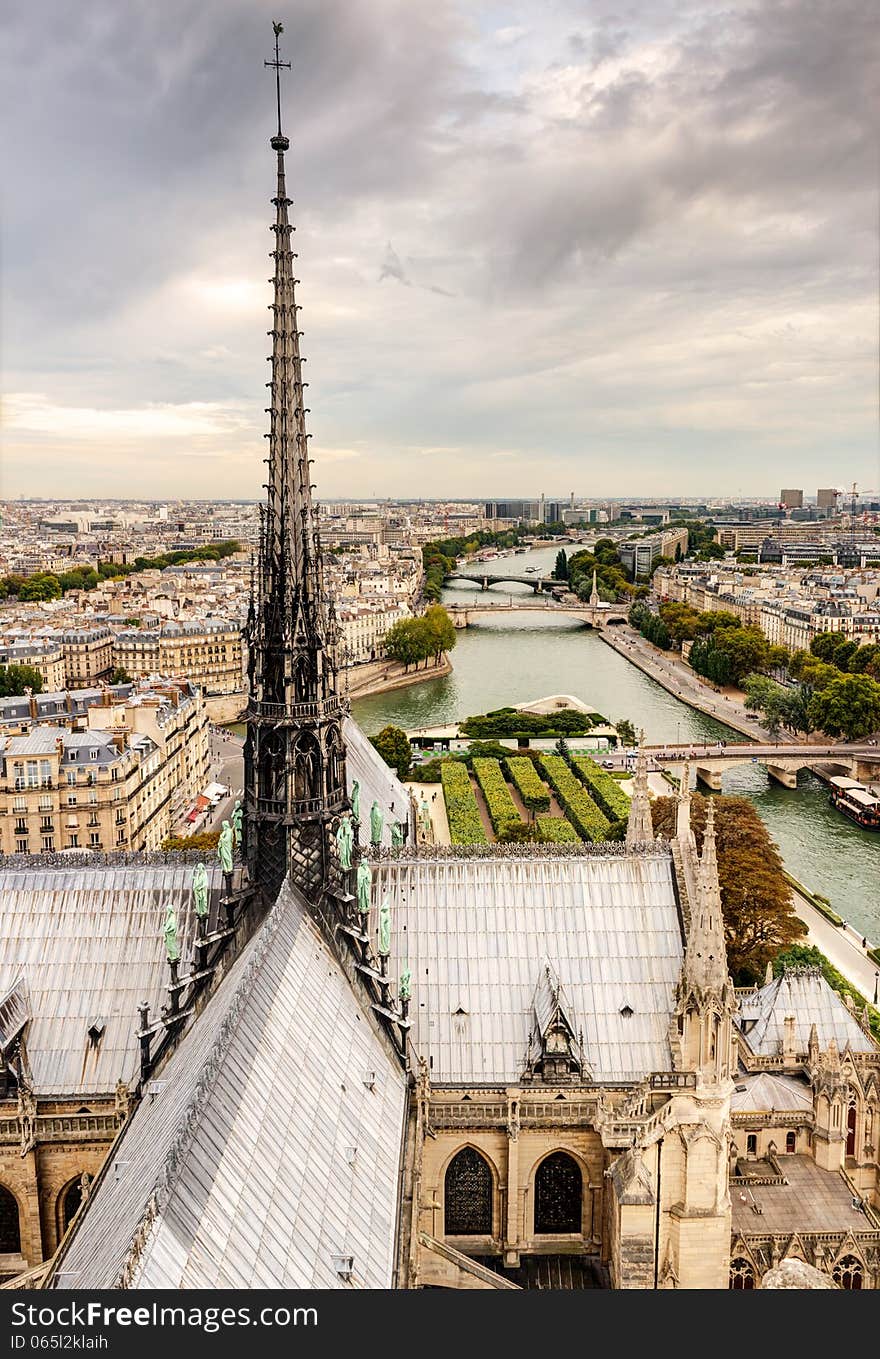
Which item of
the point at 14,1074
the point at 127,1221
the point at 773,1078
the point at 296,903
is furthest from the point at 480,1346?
the point at 773,1078

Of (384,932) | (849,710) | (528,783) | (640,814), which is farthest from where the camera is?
(849,710)

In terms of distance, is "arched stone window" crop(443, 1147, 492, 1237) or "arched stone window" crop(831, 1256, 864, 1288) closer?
"arched stone window" crop(443, 1147, 492, 1237)

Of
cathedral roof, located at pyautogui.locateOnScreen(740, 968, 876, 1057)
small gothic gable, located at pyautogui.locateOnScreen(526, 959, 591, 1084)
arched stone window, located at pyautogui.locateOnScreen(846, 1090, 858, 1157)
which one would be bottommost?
arched stone window, located at pyautogui.locateOnScreen(846, 1090, 858, 1157)

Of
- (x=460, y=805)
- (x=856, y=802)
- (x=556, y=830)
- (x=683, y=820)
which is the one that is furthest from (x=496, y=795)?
(x=683, y=820)

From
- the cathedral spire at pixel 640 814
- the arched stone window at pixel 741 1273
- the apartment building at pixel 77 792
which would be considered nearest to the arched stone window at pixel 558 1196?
the arched stone window at pixel 741 1273

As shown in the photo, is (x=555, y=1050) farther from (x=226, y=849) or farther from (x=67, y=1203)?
(x=67, y=1203)

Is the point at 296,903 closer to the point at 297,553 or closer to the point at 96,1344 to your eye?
the point at 297,553

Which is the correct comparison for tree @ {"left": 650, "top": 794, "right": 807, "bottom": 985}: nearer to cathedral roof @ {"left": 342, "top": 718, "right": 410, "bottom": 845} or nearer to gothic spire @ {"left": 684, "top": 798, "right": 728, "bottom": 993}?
cathedral roof @ {"left": 342, "top": 718, "right": 410, "bottom": 845}

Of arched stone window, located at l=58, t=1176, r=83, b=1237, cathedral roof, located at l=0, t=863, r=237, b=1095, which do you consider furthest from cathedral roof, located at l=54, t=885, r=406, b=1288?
arched stone window, located at l=58, t=1176, r=83, b=1237
